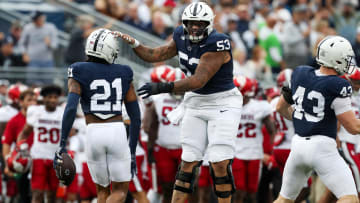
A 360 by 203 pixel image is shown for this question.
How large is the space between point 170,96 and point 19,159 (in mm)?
2257

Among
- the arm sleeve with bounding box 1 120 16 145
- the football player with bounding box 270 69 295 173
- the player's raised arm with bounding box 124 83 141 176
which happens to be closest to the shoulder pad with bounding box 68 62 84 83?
the player's raised arm with bounding box 124 83 141 176

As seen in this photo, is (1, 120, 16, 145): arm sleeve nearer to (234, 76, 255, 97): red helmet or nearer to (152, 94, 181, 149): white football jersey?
(152, 94, 181, 149): white football jersey

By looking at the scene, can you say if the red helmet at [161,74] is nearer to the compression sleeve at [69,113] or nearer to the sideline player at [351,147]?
the sideline player at [351,147]

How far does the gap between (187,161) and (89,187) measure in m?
3.43

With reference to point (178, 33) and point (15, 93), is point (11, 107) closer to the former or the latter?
point (15, 93)

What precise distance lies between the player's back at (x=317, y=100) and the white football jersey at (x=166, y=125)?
3089mm

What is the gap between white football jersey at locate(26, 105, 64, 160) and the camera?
10.2m

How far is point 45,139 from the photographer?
10289 millimetres

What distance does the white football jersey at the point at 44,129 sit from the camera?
10.2m

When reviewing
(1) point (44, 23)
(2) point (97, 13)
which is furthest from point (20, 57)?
(2) point (97, 13)

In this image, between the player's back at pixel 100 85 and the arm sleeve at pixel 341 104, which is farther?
the player's back at pixel 100 85

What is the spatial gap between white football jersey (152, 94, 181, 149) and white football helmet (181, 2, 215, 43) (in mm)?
2725

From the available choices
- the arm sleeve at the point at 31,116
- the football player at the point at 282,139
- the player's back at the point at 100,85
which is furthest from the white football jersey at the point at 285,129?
the arm sleeve at the point at 31,116

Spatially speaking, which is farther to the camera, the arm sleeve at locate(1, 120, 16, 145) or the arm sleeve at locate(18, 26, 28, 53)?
the arm sleeve at locate(18, 26, 28, 53)
